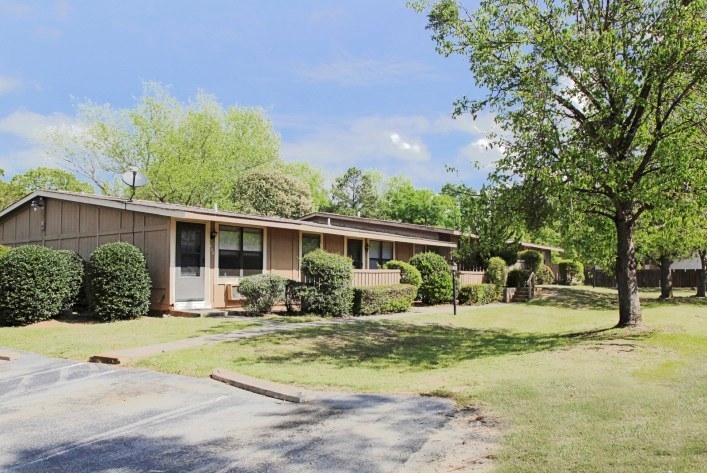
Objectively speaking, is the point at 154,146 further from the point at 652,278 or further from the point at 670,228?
the point at 652,278

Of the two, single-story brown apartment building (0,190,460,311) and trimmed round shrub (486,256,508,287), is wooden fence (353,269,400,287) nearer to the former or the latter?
single-story brown apartment building (0,190,460,311)

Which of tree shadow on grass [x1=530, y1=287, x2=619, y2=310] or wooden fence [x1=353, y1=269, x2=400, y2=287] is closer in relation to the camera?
wooden fence [x1=353, y1=269, x2=400, y2=287]

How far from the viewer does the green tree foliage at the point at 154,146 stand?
37750 millimetres

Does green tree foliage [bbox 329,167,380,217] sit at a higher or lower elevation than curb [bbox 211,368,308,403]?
higher

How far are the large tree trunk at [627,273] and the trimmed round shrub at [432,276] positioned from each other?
8569 mm

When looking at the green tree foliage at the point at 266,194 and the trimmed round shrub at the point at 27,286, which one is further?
the green tree foliage at the point at 266,194

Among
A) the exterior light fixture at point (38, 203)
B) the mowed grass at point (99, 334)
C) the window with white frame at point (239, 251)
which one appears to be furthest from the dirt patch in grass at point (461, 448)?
the exterior light fixture at point (38, 203)

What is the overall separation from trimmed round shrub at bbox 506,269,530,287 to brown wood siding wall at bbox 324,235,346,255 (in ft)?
34.8

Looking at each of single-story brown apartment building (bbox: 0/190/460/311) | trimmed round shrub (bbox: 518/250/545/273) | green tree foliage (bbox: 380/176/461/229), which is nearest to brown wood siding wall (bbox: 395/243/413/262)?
single-story brown apartment building (bbox: 0/190/460/311)

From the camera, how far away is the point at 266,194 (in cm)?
3903

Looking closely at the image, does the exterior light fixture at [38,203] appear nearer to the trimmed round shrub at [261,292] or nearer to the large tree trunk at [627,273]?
the trimmed round shrub at [261,292]

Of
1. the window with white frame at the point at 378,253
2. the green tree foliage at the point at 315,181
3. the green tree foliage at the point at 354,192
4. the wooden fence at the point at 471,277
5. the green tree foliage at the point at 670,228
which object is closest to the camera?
the green tree foliage at the point at 670,228

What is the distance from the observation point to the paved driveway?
434 centimetres

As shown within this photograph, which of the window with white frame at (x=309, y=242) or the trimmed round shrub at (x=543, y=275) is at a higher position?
the window with white frame at (x=309, y=242)
